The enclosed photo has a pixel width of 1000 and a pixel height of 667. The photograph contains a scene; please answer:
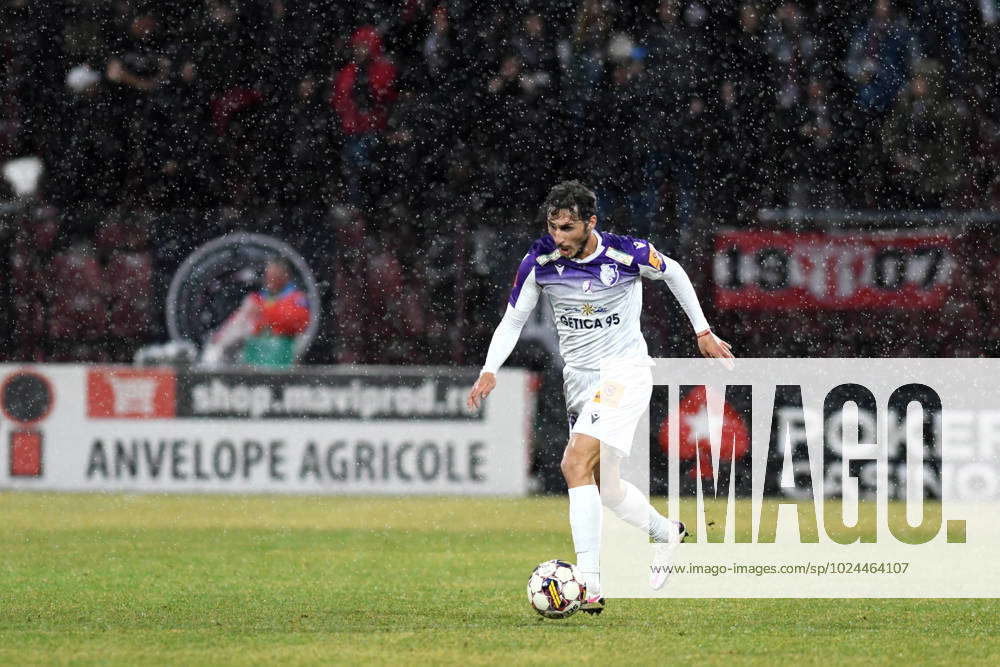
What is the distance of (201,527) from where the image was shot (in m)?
11.8

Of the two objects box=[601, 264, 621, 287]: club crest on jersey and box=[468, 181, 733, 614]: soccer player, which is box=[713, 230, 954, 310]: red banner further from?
box=[601, 264, 621, 287]: club crest on jersey

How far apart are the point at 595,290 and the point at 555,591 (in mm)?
1340

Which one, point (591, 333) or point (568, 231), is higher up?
point (568, 231)

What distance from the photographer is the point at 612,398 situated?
24.8ft

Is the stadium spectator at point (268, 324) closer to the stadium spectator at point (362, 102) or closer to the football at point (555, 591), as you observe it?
the stadium spectator at point (362, 102)

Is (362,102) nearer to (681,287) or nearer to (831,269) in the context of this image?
(831,269)

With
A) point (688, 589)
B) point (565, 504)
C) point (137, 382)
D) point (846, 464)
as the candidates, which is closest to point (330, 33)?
point (137, 382)


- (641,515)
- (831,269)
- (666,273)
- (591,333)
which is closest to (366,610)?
(641,515)

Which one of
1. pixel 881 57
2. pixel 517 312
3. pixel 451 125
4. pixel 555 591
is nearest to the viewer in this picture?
pixel 555 591

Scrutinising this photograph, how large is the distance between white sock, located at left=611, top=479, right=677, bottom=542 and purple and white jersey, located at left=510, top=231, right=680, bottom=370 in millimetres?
659

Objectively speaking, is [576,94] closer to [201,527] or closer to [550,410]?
[550,410]

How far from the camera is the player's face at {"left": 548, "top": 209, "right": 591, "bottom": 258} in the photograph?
735 cm

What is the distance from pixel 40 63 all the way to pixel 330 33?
8.14 feet

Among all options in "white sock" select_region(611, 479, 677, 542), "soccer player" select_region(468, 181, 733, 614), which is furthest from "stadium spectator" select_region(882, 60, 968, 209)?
"soccer player" select_region(468, 181, 733, 614)
